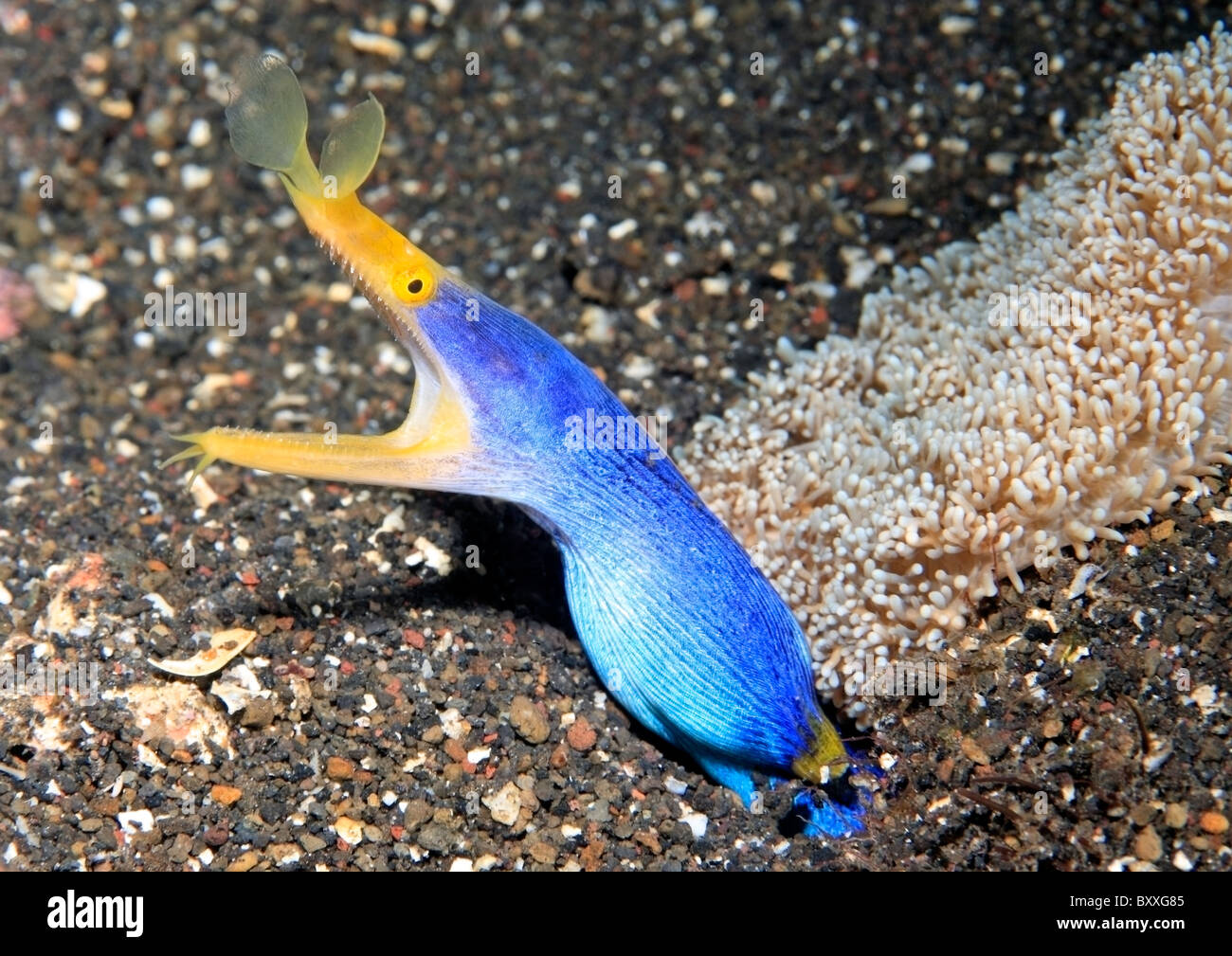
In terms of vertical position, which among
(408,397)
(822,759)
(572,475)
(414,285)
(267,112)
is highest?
(267,112)

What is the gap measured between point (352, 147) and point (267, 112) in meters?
0.20

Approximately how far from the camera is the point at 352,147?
2322 mm

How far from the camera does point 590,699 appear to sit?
301 centimetres

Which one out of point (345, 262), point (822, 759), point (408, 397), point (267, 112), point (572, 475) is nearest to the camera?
point (267, 112)

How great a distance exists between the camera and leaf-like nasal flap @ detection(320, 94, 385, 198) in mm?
2311

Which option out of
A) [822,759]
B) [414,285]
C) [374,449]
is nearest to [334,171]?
[414,285]

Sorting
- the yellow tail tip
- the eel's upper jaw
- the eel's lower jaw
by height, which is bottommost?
the yellow tail tip

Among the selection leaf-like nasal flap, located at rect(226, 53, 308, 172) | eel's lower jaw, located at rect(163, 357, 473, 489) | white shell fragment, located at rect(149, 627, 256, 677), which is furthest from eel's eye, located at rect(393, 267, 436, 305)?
white shell fragment, located at rect(149, 627, 256, 677)

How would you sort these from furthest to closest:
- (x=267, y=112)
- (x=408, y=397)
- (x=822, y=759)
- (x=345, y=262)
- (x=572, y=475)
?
(x=408, y=397)
(x=822, y=759)
(x=572, y=475)
(x=345, y=262)
(x=267, y=112)

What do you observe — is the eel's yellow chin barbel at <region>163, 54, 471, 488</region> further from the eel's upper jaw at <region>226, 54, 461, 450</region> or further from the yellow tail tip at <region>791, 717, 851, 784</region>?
the yellow tail tip at <region>791, 717, 851, 784</region>

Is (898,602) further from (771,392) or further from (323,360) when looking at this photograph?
(323,360)

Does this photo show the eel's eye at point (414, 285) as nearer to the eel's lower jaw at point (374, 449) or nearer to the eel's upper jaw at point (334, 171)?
the eel's upper jaw at point (334, 171)

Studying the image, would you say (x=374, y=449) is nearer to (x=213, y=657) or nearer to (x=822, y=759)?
(x=213, y=657)

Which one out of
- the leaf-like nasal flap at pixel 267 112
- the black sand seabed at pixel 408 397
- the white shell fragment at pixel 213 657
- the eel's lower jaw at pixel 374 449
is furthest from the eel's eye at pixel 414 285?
the white shell fragment at pixel 213 657
